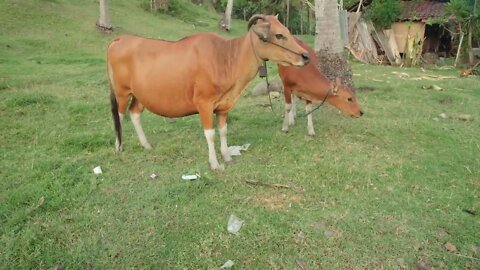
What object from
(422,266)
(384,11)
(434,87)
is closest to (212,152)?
(422,266)

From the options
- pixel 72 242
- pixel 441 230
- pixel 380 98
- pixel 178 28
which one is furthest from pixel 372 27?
pixel 72 242

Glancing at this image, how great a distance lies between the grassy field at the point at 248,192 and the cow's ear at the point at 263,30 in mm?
1638

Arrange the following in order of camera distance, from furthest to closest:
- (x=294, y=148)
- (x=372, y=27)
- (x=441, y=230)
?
(x=372, y=27)
(x=294, y=148)
(x=441, y=230)

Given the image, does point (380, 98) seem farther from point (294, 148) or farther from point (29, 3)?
point (29, 3)

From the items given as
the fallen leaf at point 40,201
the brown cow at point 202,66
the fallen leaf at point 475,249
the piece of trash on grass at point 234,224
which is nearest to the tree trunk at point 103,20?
the brown cow at point 202,66

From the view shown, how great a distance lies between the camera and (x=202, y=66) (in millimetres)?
4789

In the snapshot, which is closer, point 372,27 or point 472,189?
point 472,189

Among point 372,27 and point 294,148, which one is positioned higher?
point 372,27

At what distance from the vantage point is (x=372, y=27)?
56.9 feet

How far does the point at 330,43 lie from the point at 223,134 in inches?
140

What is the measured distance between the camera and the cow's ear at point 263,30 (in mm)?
4535

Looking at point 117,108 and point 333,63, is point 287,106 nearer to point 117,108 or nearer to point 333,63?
point 333,63

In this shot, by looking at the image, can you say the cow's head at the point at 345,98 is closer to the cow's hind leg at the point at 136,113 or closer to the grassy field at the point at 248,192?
the grassy field at the point at 248,192

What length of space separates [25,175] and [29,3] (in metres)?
17.2
